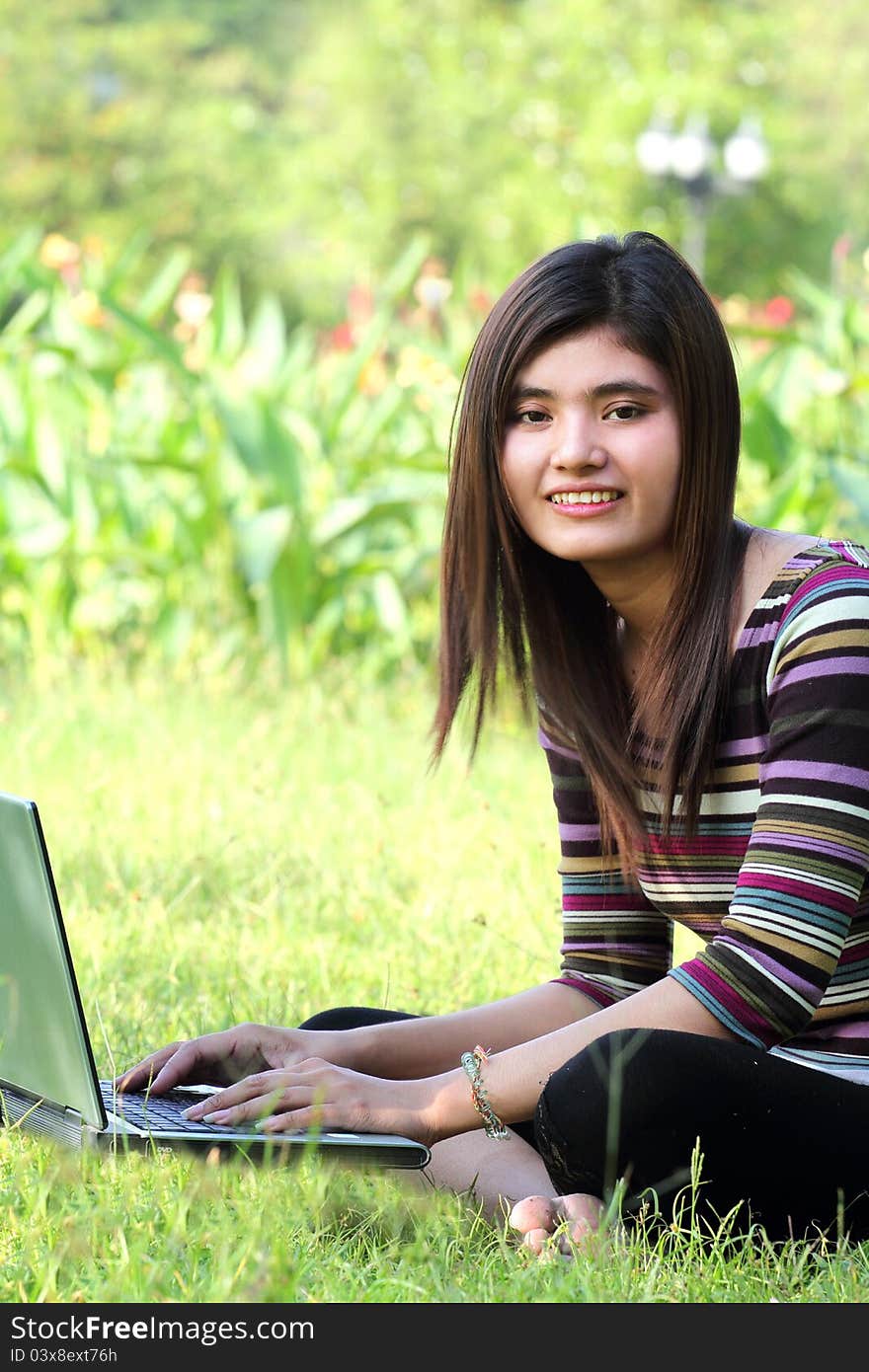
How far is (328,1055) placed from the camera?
2080 millimetres

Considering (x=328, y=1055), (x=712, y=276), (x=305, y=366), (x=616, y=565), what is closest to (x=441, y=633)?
(x=616, y=565)

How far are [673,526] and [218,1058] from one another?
0.76 m

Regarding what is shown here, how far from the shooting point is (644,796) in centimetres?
210

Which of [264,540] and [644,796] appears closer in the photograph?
[644,796]

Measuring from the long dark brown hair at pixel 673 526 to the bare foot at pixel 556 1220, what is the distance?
0.41 metres

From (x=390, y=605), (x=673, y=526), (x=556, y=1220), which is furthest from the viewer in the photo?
(x=390, y=605)

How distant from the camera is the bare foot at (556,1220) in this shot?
1.84 metres

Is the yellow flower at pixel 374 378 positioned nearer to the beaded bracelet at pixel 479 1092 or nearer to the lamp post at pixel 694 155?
the beaded bracelet at pixel 479 1092

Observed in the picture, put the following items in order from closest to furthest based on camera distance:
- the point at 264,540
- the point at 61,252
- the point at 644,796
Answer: the point at 644,796, the point at 264,540, the point at 61,252

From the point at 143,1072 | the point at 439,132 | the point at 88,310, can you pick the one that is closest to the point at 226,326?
the point at 88,310

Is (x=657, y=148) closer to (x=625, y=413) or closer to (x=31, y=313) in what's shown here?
(x=31, y=313)

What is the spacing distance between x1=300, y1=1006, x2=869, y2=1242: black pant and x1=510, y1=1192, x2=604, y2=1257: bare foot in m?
0.02

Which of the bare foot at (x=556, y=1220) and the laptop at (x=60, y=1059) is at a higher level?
the laptop at (x=60, y=1059)

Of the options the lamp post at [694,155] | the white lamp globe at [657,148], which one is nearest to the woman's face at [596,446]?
the lamp post at [694,155]
